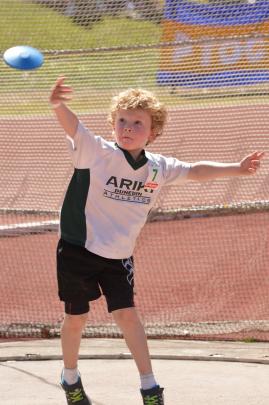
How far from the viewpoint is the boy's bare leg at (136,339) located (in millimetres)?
4863

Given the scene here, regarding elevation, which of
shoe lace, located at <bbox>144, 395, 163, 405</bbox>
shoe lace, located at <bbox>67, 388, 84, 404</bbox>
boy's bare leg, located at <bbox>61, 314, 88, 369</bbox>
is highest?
boy's bare leg, located at <bbox>61, 314, 88, 369</bbox>

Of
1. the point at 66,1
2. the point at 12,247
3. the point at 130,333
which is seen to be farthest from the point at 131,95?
the point at 12,247

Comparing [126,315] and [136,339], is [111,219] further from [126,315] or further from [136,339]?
[136,339]

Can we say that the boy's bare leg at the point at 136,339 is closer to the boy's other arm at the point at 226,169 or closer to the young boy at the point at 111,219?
the young boy at the point at 111,219

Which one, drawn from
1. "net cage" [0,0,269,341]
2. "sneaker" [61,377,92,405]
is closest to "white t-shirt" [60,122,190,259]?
"sneaker" [61,377,92,405]

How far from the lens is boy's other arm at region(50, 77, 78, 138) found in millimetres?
4715

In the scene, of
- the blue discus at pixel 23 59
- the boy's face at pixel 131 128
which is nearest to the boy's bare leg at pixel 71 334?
the boy's face at pixel 131 128

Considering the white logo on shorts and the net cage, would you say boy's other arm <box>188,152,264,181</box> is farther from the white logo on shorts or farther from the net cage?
the net cage

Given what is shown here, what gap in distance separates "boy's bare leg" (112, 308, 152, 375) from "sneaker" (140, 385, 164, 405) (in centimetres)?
9

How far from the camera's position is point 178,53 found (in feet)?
27.2

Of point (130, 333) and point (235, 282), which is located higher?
point (235, 282)

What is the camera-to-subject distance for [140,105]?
4922mm

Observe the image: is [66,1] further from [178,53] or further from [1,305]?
[1,305]

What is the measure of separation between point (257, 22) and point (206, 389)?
3.71m
